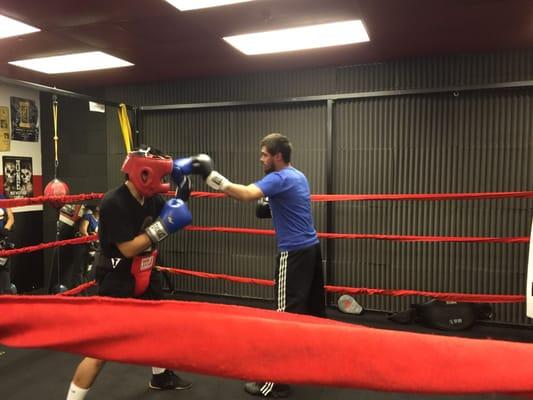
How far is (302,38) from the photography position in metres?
2.84

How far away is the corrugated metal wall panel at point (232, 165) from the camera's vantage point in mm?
3627

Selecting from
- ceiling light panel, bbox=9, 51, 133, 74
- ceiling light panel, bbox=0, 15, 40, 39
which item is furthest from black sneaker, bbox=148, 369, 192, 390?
ceiling light panel, bbox=9, 51, 133, 74

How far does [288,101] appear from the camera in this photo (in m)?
3.53

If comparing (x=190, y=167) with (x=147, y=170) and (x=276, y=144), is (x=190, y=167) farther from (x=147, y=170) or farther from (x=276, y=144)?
(x=276, y=144)

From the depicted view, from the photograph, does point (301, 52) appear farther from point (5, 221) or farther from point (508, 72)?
point (5, 221)

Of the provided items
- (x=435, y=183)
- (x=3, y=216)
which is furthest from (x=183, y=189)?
(x=3, y=216)

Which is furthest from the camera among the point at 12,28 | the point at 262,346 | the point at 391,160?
the point at 391,160

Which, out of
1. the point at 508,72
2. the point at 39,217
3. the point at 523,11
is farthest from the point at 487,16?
the point at 39,217

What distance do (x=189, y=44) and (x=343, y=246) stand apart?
6.40 ft

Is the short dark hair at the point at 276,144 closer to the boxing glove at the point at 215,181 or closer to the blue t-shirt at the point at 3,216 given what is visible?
the boxing glove at the point at 215,181

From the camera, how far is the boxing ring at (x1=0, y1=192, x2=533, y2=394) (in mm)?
516

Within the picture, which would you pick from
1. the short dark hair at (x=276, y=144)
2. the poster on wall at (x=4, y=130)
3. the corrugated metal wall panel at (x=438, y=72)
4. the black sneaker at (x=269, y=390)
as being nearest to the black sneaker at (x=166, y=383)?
the black sneaker at (x=269, y=390)

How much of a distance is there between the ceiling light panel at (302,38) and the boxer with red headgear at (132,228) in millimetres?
1381

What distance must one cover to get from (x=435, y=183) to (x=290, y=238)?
1.68 meters
